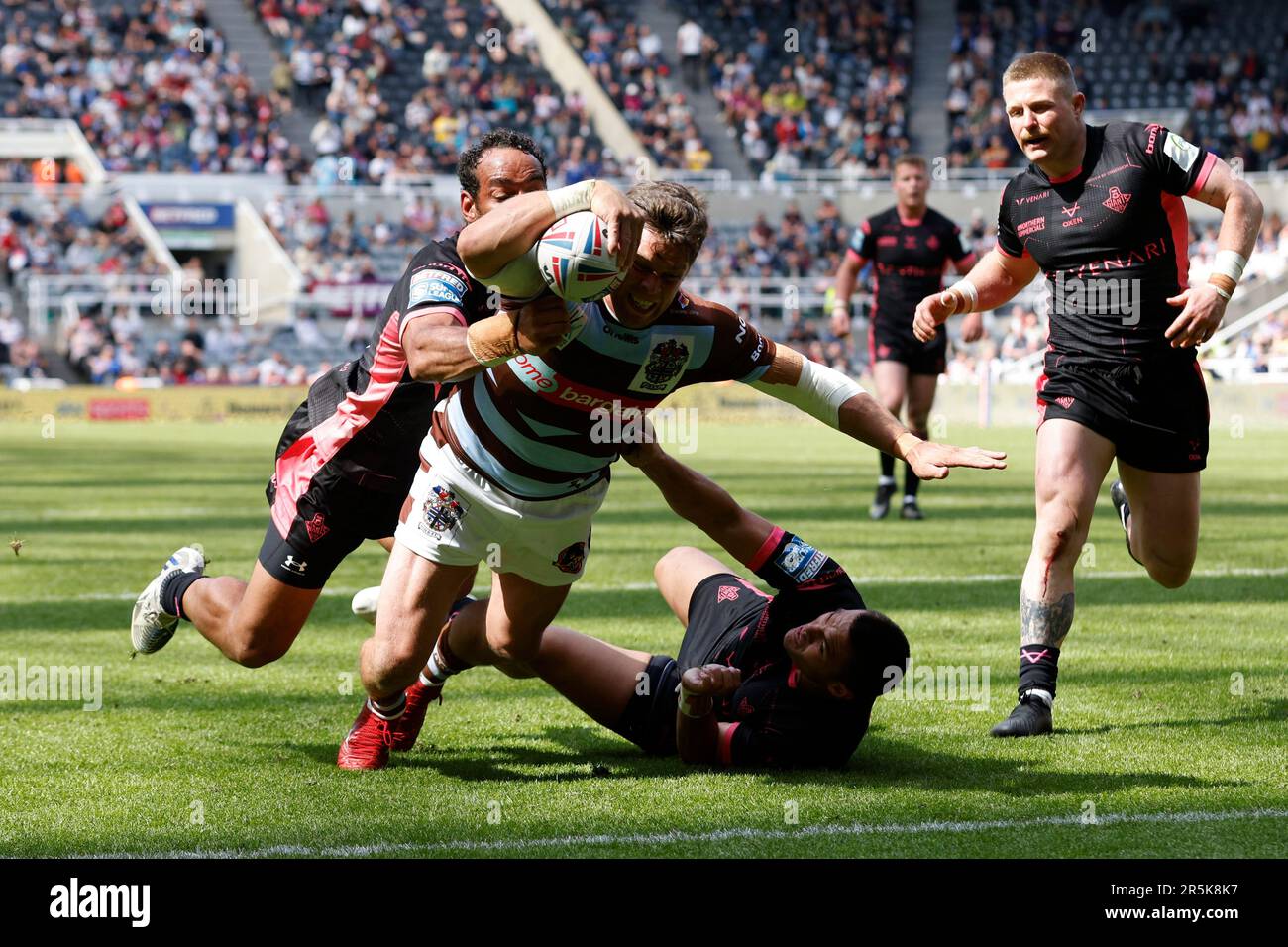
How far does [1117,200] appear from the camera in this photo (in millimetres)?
6105

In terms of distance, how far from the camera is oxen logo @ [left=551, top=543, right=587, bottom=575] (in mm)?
5355

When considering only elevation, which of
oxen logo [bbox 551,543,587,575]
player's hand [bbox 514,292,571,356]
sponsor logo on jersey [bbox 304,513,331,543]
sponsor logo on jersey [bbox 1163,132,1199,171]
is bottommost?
sponsor logo on jersey [bbox 304,513,331,543]

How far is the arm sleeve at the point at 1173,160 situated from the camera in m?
6.02

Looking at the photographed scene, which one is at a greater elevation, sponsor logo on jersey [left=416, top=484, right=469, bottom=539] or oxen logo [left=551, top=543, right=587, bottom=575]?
sponsor logo on jersey [left=416, top=484, right=469, bottom=539]

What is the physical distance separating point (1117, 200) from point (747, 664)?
2.31 meters

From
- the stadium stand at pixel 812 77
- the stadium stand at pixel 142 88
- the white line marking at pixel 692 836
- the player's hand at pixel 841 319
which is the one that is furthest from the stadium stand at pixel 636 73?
the white line marking at pixel 692 836

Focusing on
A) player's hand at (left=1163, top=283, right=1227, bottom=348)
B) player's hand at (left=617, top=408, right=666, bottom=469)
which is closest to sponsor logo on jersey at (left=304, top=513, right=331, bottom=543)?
player's hand at (left=617, top=408, right=666, bottom=469)

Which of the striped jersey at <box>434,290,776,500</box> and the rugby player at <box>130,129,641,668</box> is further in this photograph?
the rugby player at <box>130,129,641,668</box>

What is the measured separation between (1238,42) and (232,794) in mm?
41475

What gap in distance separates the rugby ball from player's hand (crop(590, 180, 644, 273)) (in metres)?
0.02

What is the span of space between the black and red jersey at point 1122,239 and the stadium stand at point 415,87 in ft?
107

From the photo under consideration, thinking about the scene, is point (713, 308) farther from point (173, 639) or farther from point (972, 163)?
point (972, 163)

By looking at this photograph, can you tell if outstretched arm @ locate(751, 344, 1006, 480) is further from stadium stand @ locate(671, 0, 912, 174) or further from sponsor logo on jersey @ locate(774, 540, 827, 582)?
stadium stand @ locate(671, 0, 912, 174)

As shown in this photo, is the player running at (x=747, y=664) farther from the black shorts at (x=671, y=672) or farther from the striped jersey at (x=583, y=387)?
the striped jersey at (x=583, y=387)
